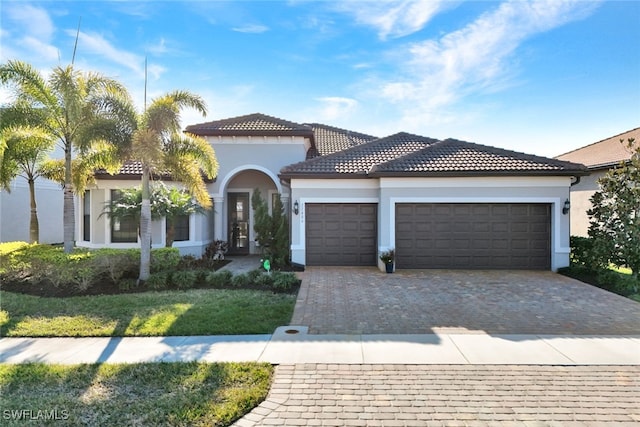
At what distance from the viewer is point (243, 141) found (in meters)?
16.0

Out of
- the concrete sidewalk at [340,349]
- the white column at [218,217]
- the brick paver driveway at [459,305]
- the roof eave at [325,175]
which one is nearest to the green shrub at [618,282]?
the brick paver driveway at [459,305]

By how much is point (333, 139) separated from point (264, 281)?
1256cm

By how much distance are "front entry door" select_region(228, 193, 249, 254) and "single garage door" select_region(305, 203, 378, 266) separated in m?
5.25

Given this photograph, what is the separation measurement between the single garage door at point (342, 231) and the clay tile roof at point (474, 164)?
71.0 inches

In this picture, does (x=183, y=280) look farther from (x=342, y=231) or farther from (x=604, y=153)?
(x=604, y=153)

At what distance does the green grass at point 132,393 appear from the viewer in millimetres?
3799

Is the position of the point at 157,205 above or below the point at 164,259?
above

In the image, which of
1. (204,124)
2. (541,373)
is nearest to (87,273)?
(204,124)

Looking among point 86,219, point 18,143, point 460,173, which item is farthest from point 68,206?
point 460,173

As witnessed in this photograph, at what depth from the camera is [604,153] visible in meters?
18.5

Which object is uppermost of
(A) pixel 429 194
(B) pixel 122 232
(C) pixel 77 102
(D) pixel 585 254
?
(C) pixel 77 102

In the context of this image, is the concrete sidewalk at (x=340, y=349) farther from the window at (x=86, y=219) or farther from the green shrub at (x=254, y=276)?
the window at (x=86, y=219)

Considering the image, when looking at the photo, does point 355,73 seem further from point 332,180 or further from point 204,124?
point 204,124

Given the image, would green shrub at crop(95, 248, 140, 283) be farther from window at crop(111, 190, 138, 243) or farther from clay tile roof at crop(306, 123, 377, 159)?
clay tile roof at crop(306, 123, 377, 159)
